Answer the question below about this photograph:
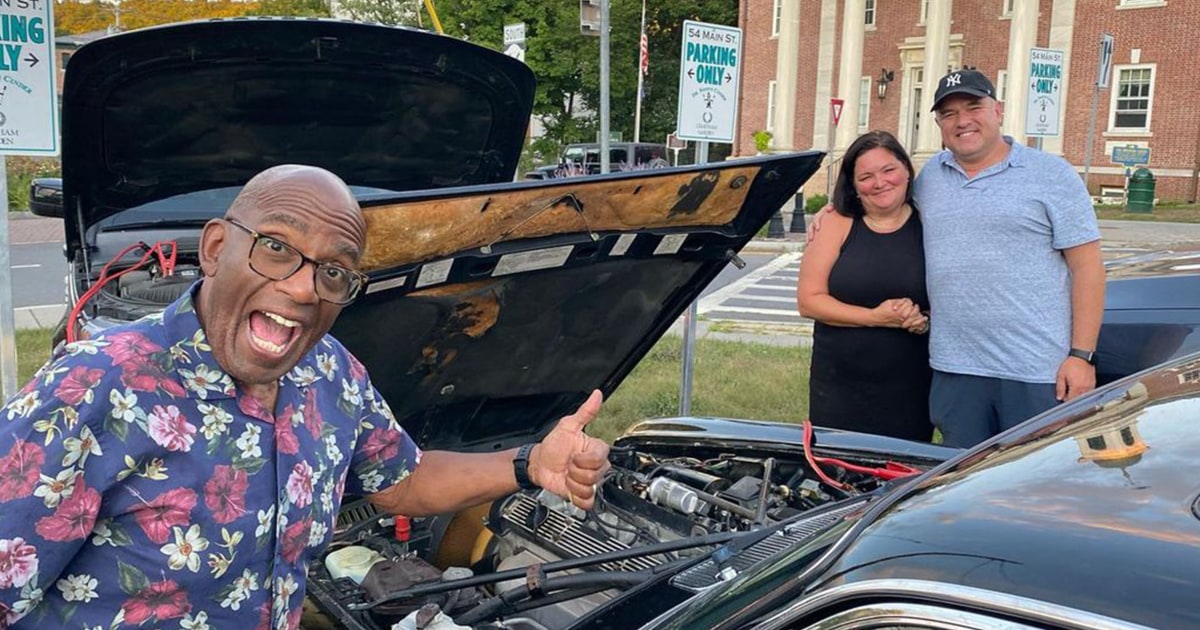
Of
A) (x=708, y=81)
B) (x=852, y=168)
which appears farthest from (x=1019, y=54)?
(x=852, y=168)

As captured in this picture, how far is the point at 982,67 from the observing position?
3108 centimetres

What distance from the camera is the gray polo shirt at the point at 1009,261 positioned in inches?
134

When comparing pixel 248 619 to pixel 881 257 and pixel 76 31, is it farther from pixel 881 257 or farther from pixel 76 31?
pixel 76 31

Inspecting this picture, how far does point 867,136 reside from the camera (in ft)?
12.4

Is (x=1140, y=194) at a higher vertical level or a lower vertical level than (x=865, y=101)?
lower

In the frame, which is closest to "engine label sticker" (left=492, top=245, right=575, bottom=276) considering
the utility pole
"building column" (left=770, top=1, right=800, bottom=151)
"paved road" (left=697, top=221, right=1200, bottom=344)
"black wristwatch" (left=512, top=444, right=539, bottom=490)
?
"black wristwatch" (left=512, top=444, right=539, bottom=490)

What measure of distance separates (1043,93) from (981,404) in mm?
6771

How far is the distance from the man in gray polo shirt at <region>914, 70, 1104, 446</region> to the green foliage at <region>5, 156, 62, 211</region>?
23672 millimetres

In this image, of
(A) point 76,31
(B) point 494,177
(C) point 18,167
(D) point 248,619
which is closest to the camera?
(D) point 248,619

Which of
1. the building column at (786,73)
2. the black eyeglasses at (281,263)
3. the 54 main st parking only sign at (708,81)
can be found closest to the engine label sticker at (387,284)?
the black eyeglasses at (281,263)

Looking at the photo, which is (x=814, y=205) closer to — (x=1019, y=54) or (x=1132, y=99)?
(x=1019, y=54)

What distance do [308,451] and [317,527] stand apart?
0.16m

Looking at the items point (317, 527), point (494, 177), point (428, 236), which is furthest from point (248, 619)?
point (494, 177)

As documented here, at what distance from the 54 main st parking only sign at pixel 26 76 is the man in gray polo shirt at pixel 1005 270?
4.14 meters
